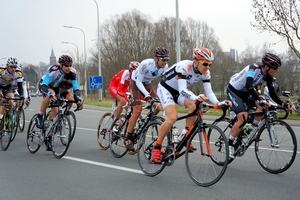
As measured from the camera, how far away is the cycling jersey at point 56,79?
9039 mm

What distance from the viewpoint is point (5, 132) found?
10.6 m

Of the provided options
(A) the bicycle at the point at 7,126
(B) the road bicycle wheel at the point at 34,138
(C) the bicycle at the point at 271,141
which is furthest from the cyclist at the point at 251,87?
(A) the bicycle at the point at 7,126

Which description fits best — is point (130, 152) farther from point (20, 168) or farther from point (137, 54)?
point (137, 54)

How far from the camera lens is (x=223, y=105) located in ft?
19.1

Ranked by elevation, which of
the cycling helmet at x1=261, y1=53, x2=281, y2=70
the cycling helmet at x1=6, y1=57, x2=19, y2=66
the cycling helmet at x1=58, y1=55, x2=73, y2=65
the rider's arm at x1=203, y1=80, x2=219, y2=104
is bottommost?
the rider's arm at x1=203, y1=80, x2=219, y2=104

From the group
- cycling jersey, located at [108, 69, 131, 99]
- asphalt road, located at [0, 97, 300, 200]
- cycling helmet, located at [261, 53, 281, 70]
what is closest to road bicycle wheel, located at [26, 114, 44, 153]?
asphalt road, located at [0, 97, 300, 200]

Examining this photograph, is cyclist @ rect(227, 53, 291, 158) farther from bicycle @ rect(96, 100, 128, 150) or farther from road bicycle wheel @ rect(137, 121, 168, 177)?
bicycle @ rect(96, 100, 128, 150)

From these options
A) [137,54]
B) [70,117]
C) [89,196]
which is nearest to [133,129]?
[70,117]

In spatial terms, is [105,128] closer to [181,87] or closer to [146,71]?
[146,71]

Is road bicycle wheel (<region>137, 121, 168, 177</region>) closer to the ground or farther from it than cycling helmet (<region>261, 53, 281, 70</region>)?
closer to the ground

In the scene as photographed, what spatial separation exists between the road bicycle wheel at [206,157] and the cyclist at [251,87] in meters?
1.17

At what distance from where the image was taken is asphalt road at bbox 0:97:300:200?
19.6ft

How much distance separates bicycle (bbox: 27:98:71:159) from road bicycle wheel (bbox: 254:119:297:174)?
142 inches

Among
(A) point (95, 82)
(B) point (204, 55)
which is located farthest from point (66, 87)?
(A) point (95, 82)
